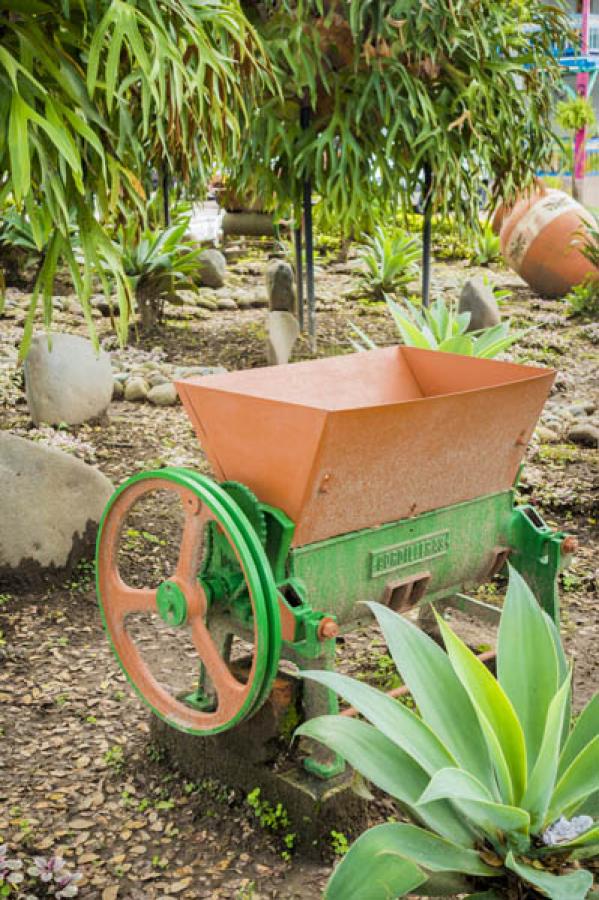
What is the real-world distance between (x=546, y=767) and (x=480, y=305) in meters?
5.89

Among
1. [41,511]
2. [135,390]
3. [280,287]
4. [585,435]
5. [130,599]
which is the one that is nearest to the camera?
[130,599]

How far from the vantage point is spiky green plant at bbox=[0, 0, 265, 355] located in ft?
8.96

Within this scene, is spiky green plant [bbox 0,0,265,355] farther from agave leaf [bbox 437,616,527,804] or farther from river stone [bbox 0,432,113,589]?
agave leaf [bbox 437,616,527,804]

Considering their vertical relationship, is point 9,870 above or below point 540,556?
below

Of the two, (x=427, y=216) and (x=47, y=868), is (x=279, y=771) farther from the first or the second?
(x=427, y=216)

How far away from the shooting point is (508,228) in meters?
9.54

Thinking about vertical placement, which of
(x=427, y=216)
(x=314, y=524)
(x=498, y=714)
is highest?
(x=427, y=216)

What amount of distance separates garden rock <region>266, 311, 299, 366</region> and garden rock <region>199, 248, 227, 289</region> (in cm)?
255

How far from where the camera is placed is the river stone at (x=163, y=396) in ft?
18.1

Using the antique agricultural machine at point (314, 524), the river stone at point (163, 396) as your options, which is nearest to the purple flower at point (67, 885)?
the antique agricultural machine at point (314, 524)

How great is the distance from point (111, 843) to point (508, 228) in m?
8.26

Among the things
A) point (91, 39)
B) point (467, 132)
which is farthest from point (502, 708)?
point (467, 132)

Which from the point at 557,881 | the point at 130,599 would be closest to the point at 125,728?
the point at 130,599

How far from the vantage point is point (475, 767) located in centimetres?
178
